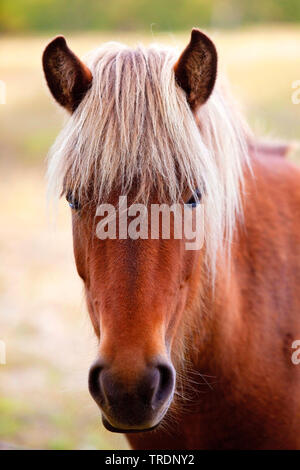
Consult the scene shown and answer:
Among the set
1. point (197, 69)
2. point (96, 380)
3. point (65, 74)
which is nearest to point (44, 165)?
point (65, 74)

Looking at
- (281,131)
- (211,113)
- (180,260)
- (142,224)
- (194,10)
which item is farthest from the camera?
(194,10)

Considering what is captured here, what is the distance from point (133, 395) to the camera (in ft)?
5.39

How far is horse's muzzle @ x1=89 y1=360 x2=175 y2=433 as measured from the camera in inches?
64.7

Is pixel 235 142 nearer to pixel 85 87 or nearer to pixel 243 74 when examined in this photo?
pixel 85 87

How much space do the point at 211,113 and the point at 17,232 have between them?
6.83 meters

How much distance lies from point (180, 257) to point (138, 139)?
0.41 m

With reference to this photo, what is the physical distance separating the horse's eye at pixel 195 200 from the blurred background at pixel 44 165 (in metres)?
0.64

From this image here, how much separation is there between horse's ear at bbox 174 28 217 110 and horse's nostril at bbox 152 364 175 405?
912 millimetres

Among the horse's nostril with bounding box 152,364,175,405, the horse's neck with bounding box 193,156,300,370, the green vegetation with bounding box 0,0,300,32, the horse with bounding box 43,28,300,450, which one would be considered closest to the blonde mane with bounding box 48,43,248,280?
the horse with bounding box 43,28,300,450

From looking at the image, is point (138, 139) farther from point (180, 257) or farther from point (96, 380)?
point (96, 380)

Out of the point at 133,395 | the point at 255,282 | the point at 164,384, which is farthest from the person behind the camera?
the point at 255,282

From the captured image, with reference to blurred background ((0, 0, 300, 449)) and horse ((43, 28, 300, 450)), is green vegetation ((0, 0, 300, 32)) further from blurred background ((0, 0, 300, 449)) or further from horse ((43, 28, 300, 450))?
horse ((43, 28, 300, 450))
